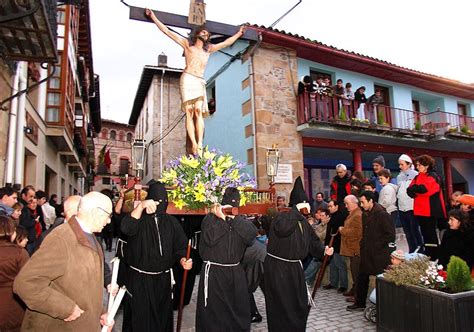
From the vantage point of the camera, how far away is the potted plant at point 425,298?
11.5 ft

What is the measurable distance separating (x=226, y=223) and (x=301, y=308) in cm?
143

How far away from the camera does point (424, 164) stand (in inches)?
233

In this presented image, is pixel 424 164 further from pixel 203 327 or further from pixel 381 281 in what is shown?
pixel 203 327

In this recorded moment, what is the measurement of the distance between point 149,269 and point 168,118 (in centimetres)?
1741

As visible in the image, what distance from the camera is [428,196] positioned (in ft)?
19.1

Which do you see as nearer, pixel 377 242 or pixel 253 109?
pixel 377 242

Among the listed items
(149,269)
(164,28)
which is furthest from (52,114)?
(149,269)

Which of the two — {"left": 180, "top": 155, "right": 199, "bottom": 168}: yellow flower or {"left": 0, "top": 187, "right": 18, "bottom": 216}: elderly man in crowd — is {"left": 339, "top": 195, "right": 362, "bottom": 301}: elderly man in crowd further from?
{"left": 0, "top": 187, "right": 18, "bottom": 216}: elderly man in crowd

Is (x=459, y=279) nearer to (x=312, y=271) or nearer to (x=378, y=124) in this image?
(x=312, y=271)

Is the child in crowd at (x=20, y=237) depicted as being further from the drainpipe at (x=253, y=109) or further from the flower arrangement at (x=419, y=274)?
the drainpipe at (x=253, y=109)

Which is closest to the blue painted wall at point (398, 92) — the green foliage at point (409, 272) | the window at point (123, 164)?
the green foliage at point (409, 272)

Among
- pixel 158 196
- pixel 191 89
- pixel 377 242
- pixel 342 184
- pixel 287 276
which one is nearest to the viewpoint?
pixel 158 196

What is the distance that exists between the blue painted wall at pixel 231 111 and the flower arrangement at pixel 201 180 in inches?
261

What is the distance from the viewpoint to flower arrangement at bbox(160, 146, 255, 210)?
16.0ft
